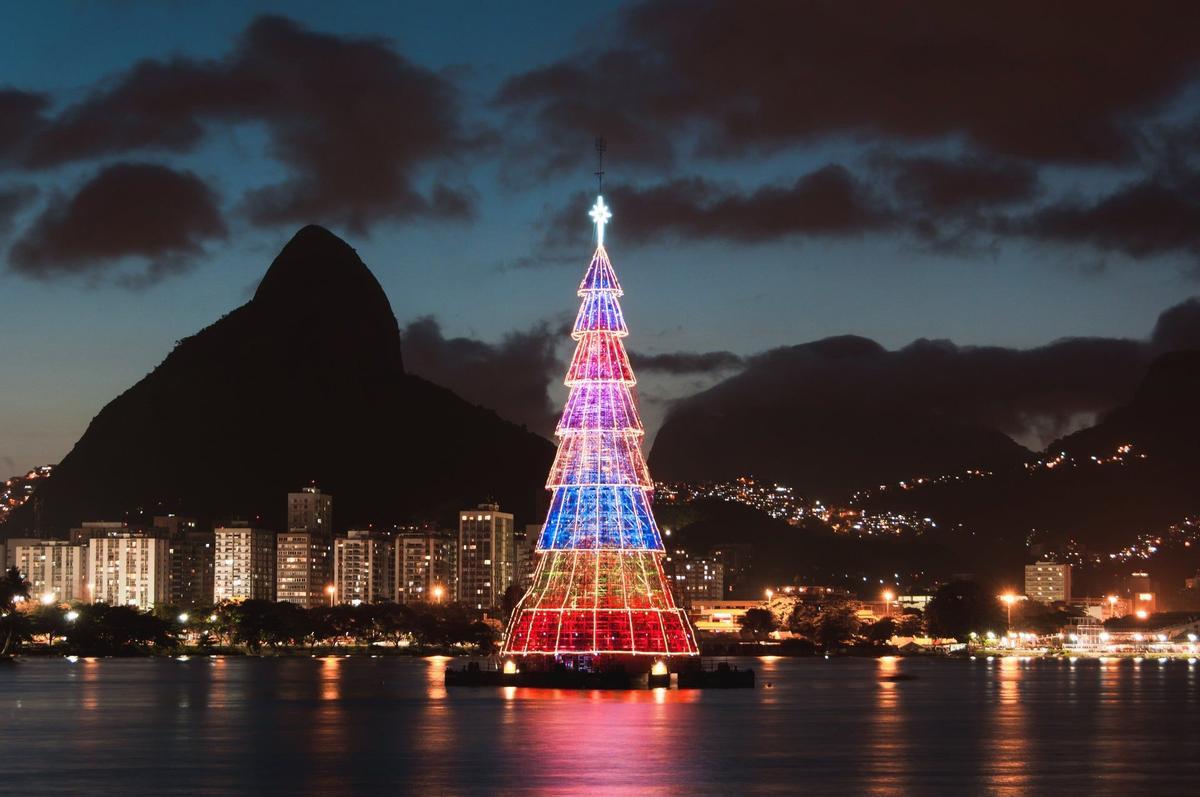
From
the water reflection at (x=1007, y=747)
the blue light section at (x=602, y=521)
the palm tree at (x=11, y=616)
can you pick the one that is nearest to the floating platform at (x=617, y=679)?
the blue light section at (x=602, y=521)

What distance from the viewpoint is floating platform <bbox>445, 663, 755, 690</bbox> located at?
3115 inches

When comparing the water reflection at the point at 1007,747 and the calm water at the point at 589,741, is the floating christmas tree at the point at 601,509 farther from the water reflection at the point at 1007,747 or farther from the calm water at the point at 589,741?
the water reflection at the point at 1007,747

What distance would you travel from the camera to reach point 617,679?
79.4 meters

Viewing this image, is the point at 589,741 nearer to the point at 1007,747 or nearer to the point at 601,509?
the point at 1007,747

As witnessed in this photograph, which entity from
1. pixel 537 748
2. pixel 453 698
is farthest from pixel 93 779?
pixel 453 698

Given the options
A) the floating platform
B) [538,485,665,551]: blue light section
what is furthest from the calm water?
[538,485,665,551]: blue light section

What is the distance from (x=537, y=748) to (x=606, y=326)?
96.8 ft

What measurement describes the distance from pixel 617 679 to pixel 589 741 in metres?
26.9

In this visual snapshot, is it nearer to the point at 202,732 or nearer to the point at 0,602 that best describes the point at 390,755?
the point at 202,732

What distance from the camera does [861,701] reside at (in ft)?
290

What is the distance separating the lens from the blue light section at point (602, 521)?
76.1 m

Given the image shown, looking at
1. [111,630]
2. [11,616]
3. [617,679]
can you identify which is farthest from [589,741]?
[111,630]

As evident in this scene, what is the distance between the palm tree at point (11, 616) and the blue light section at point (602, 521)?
87983 mm

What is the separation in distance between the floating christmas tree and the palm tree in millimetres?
87192
